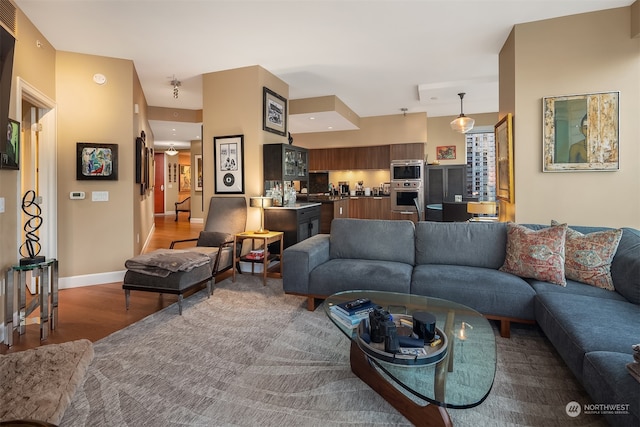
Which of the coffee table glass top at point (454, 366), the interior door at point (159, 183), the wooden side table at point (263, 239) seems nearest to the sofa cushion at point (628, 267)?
the coffee table glass top at point (454, 366)

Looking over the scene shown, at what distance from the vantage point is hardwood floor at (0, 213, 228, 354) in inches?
108

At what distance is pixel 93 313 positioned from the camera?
3.27 m

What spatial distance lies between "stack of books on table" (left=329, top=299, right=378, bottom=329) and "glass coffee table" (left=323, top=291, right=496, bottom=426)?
0.03 m

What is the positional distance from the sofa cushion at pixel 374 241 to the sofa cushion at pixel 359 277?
0.17 metres

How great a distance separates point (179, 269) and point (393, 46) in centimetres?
354

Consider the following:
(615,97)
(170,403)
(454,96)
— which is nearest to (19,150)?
(170,403)

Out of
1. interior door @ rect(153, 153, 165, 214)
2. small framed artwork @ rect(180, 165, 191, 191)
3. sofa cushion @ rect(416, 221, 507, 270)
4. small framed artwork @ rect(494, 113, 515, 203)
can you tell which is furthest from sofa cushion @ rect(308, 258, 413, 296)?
small framed artwork @ rect(180, 165, 191, 191)

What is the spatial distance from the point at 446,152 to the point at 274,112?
497cm

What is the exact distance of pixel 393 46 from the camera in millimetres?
4156

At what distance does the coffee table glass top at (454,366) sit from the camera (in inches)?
54.0

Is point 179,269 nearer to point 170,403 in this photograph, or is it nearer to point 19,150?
point 170,403

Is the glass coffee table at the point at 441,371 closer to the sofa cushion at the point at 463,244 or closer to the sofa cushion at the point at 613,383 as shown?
the sofa cushion at the point at 613,383

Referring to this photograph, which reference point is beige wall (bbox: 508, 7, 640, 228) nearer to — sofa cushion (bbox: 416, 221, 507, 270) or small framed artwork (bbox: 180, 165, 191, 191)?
sofa cushion (bbox: 416, 221, 507, 270)

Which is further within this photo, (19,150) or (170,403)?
(19,150)
